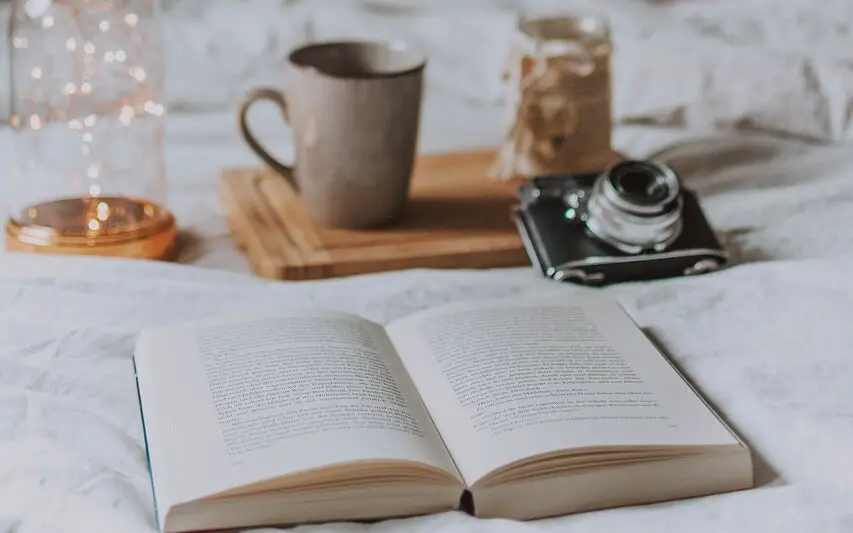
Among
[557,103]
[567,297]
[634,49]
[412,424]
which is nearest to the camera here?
[412,424]

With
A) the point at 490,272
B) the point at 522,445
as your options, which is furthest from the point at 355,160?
the point at 522,445

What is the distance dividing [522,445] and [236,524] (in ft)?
0.51

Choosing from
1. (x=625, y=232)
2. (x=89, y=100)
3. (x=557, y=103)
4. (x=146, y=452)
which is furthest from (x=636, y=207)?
(x=89, y=100)

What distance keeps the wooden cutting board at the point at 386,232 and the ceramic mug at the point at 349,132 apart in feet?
0.07

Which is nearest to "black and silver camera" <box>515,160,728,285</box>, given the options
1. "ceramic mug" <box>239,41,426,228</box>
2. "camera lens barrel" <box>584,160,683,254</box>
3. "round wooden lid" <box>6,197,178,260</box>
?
"camera lens barrel" <box>584,160,683,254</box>

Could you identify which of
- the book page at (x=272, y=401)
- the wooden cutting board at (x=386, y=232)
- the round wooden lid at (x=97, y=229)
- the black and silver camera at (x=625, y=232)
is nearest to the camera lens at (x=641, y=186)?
the black and silver camera at (x=625, y=232)

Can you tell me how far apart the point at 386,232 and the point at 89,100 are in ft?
1.04

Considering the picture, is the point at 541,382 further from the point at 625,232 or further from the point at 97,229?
the point at 97,229

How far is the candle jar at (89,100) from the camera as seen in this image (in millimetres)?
1011

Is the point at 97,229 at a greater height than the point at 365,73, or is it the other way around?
the point at 365,73

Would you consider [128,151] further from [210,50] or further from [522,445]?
[522,445]

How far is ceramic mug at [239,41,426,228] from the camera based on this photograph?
898mm

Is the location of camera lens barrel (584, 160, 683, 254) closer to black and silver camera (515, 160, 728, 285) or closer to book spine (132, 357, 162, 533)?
black and silver camera (515, 160, 728, 285)

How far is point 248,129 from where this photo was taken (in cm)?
96
